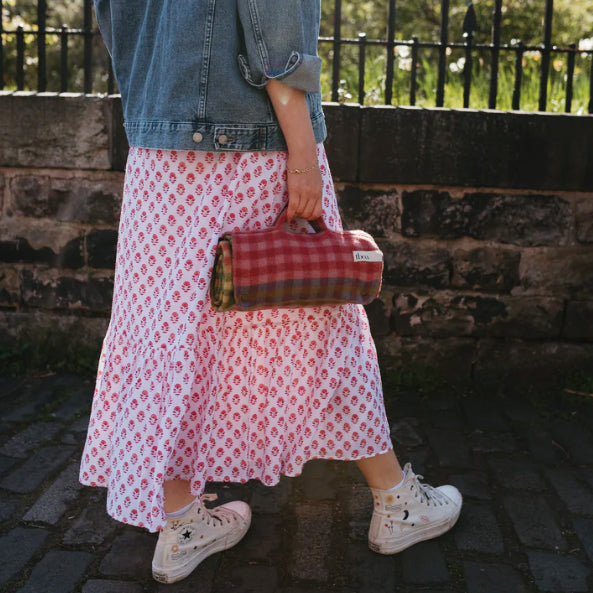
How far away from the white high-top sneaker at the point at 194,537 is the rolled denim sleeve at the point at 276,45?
4.01 feet

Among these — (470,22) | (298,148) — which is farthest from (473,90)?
(298,148)

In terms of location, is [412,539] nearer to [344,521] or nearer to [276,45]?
[344,521]

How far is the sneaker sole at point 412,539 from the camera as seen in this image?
7.70 ft

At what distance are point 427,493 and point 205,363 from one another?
845 millimetres

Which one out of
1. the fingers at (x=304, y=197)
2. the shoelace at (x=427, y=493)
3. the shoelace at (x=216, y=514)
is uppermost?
the fingers at (x=304, y=197)

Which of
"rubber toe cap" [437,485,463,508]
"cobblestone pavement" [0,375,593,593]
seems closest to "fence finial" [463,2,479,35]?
"cobblestone pavement" [0,375,593,593]

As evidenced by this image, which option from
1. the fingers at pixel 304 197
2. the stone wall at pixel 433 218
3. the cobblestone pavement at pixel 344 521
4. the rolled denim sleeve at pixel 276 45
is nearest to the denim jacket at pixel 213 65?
the rolled denim sleeve at pixel 276 45

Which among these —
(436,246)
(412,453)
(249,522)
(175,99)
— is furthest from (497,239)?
(175,99)

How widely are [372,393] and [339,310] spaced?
27cm

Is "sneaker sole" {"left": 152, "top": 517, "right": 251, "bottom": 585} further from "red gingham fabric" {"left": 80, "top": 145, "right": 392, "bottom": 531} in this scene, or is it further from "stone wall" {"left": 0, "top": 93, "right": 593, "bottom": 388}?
"stone wall" {"left": 0, "top": 93, "right": 593, "bottom": 388}

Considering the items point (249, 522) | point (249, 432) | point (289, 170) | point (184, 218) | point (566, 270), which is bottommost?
point (249, 522)

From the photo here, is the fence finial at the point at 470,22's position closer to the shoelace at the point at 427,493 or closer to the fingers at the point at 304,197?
the fingers at the point at 304,197

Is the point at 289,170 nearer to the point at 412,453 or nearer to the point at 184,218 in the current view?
the point at 184,218

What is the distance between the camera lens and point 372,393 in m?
2.29
